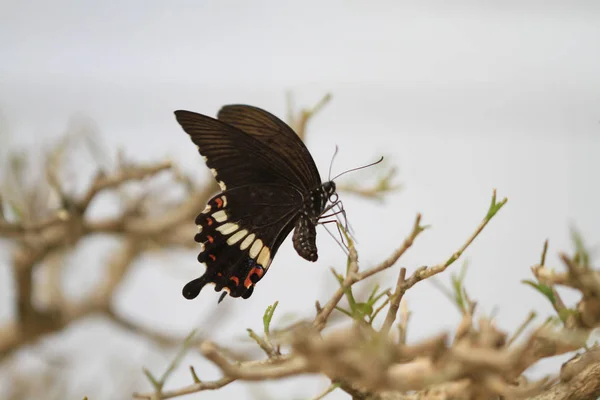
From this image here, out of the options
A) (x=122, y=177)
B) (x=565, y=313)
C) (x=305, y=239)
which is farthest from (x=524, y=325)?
(x=122, y=177)

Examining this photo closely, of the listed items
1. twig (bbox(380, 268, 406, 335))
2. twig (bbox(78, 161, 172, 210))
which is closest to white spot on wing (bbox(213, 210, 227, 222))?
twig (bbox(380, 268, 406, 335))

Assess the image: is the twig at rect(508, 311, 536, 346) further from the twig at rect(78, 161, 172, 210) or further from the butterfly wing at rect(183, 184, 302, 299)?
the twig at rect(78, 161, 172, 210)

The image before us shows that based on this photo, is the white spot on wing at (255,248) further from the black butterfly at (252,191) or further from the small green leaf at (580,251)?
the small green leaf at (580,251)

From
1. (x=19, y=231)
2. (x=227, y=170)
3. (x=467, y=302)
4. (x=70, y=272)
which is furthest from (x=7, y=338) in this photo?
(x=467, y=302)

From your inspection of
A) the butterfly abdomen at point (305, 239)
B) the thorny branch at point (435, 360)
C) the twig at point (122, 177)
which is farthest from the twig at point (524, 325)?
the twig at point (122, 177)

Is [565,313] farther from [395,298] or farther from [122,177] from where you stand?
[122,177]

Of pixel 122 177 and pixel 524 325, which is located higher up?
pixel 122 177

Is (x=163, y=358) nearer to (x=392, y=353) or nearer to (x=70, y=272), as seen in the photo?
(x=70, y=272)
